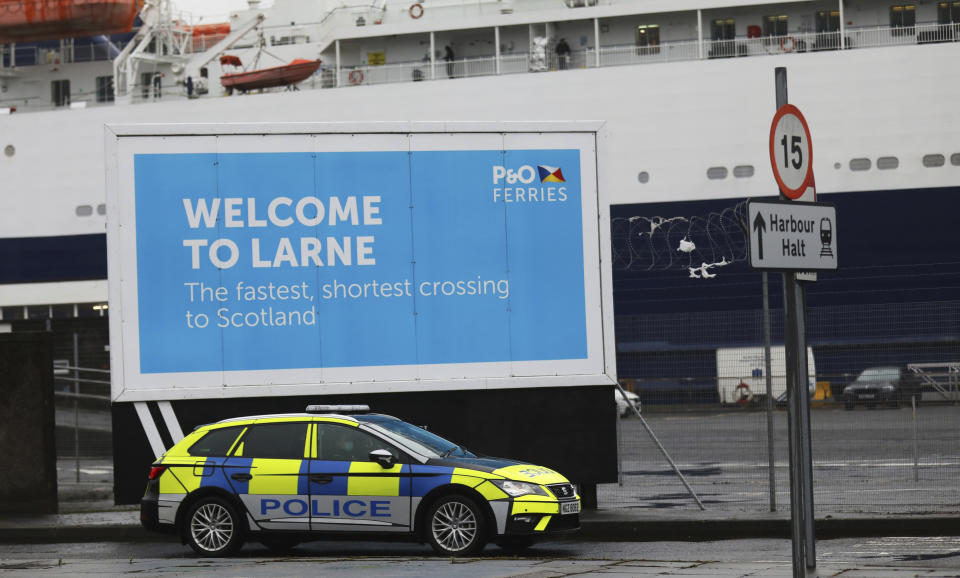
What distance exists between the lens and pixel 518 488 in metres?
11.1

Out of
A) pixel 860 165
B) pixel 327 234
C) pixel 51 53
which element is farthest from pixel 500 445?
pixel 51 53

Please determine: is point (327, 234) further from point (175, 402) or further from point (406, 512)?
point (406, 512)

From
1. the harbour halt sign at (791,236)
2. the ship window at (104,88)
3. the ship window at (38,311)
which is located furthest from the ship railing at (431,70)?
the harbour halt sign at (791,236)

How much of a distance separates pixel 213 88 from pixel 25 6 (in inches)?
267

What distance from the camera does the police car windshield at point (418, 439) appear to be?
38.2 feet

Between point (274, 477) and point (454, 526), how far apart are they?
173 centimetres

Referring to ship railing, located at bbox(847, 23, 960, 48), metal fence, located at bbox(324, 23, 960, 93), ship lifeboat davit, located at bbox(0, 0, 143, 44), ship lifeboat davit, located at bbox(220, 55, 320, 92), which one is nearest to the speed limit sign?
metal fence, located at bbox(324, 23, 960, 93)

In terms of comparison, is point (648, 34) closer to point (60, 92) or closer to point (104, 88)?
point (104, 88)

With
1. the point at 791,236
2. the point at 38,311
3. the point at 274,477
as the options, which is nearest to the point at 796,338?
the point at 791,236

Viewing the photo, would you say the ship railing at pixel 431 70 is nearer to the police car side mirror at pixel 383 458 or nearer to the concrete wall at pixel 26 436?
the concrete wall at pixel 26 436

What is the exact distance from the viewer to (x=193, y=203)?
562 inches

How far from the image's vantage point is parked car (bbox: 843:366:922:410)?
1376 centimetres

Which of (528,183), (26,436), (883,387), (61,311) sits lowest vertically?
(26,436)

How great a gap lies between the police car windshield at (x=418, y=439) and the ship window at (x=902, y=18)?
26009mm
